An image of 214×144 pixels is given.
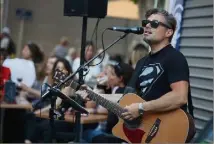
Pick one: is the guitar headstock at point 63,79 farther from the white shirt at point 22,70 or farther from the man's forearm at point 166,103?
the white shirt at point 22,70

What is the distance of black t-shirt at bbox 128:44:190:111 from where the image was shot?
4.04m

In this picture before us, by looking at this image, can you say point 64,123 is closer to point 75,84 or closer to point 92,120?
point 92,120

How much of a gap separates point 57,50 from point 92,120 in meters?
5.76

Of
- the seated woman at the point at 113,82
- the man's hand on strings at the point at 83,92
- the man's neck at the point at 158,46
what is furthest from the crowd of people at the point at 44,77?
the man's neck at the point at 158,46

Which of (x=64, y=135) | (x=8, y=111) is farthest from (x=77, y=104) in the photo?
(x=8, y=111)

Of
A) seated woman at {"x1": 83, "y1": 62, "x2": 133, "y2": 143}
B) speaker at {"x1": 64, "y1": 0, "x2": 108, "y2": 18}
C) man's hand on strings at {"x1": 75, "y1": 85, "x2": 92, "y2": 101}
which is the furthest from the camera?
seated woman at {"x1": 83, "y1": 62, "x2": 133, "y2": 143}

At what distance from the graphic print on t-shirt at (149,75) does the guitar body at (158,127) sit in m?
0.10

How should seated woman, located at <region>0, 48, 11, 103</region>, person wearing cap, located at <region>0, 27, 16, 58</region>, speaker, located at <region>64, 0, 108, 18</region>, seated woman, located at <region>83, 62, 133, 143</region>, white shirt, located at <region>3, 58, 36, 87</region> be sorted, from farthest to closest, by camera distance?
person wearing cap, located at <region>0, 27, 16, 58</region> → white shirt, located at <region>3, 58, 36, 87</region> → seated woman, located at <region>0, 48, 11, 103</region> → seated woman, located at <region>83, 62, 133, 143</region> → speaker, located at <region>64, 0, 108, 18</region>

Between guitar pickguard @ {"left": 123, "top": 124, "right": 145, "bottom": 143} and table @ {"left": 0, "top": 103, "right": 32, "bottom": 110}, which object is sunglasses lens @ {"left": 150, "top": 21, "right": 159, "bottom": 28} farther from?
table @ {"left": 0, "top": 103, "right": 32, "bottom": 110}

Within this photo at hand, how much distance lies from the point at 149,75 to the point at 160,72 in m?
0.12

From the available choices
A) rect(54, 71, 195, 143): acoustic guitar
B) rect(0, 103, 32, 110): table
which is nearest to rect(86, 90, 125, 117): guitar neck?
rect(54, 71, 195, 143): acoustic guitar

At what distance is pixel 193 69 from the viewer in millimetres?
6102

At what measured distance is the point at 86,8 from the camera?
4.66 m

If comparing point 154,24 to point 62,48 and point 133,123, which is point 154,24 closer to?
point 133,123
